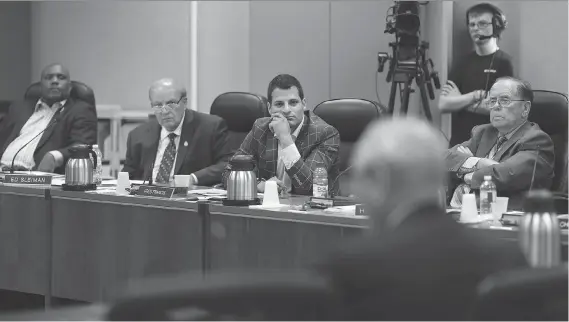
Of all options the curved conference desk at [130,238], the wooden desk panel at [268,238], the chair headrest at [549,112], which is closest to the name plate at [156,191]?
the curved conference desk at [130,238]

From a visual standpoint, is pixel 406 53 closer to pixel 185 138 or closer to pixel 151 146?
pixel 185 138

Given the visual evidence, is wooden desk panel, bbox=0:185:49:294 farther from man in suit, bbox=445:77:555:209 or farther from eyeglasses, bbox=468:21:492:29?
eyeglasses, bbox=468:21:492:29

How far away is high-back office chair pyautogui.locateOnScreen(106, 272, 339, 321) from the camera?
1.32m

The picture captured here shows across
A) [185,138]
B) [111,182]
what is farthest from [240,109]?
[111,182]

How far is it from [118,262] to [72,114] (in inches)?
66.9

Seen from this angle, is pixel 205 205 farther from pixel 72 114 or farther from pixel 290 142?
pixel 72 114

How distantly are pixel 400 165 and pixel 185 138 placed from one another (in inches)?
112

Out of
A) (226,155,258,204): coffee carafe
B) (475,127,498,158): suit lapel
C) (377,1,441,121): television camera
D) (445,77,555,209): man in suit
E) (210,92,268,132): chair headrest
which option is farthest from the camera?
(377,1,441,121): television camera

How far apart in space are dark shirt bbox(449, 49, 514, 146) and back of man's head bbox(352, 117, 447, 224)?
2.85 metres

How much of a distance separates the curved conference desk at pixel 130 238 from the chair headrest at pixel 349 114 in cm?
66

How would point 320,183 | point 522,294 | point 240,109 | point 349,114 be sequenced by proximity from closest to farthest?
point 522,294 → point 320,183 → point 349,114 → point 240,109

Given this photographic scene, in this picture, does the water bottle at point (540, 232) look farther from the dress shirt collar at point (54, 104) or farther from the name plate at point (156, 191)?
the dress shirt collar at point (54, 104)

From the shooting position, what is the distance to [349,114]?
3973 mm

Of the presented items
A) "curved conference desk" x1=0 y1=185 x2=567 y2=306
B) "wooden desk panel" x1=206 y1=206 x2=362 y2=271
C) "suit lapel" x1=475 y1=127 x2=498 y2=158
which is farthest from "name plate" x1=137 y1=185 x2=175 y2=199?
"suit lapel" x1=475 y1=127 x2=498 y2=158
